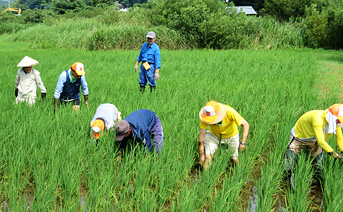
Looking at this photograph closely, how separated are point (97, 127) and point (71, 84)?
1348mm

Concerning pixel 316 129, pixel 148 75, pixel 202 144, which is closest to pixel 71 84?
pixel 148 75

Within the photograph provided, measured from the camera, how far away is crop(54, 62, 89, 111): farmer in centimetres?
415

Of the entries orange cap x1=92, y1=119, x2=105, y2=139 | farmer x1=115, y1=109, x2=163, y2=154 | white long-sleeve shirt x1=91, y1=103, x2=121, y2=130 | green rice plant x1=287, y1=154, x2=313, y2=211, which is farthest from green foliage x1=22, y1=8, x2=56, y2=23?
green rice plant x1=287, y1=154, x2=313, y2=211

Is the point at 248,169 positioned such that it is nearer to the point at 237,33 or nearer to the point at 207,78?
the point at 207,78

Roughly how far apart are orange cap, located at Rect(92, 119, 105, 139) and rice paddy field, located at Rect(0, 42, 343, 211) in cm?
9

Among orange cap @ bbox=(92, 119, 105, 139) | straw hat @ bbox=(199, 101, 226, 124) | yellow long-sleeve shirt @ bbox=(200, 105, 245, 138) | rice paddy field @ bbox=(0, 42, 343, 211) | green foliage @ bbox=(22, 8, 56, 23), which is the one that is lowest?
rice paddy field @ bbox=(0, 42, 343, 211)

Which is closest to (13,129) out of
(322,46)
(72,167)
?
(72,167)

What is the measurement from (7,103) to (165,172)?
2949mm

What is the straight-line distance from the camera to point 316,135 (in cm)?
274

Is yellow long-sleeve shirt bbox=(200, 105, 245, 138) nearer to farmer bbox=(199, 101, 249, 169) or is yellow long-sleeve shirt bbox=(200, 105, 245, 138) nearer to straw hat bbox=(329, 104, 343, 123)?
farmer bbox=(199, 101, 249, 169)

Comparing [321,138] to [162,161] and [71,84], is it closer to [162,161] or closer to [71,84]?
[162,161]

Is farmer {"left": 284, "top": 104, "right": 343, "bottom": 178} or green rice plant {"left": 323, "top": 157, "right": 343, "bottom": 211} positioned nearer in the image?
green rice plant {"left": 323, "top": 157, "right": 343, "bottom": 211}

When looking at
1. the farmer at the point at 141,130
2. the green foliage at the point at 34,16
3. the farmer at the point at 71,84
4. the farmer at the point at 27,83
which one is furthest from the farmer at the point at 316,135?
the green foliage at the point at 34,16

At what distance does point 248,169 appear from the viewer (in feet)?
9.86
